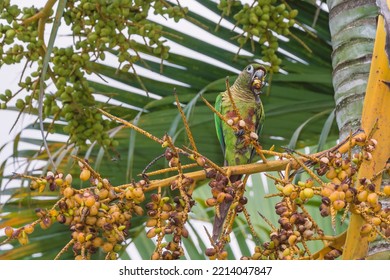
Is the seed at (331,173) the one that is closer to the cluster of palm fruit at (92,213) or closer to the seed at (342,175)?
the seed at (342,175)

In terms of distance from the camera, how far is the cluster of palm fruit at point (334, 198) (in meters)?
1.07

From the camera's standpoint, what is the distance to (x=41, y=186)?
1215 millimetres

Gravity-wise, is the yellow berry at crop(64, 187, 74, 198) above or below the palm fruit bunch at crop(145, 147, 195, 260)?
above

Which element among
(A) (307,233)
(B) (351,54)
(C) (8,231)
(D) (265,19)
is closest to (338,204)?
(A) (307,233)

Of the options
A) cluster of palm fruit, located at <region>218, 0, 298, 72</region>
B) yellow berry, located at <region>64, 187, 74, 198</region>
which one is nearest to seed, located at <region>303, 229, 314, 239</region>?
yellow berry, located at <region>64, 187, 74, 198</region>

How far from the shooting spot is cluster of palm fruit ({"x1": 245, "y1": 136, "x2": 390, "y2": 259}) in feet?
3.52

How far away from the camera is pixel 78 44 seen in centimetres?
187

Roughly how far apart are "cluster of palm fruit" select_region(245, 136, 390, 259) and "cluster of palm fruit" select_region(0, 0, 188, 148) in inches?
32.0

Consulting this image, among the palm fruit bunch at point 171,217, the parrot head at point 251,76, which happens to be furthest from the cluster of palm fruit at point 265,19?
the palm fruit bunch at point 171,217

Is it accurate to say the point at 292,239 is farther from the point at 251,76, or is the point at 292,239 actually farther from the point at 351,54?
the point at 251,76

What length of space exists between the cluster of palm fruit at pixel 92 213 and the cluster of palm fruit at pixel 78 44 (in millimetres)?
683

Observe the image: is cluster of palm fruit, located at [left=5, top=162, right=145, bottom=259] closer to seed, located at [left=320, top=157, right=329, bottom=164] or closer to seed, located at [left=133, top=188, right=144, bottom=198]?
seed, located at [left=133, top=188, right=144, bottom=198]

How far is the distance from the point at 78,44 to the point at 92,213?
2.64ft
